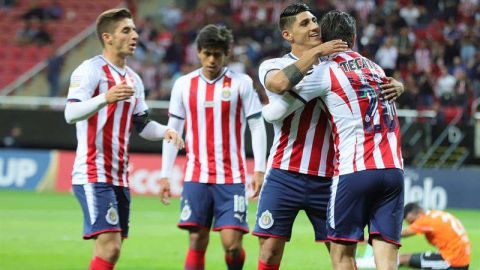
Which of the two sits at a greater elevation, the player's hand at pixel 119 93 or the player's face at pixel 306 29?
the player's face at pixel 306 29

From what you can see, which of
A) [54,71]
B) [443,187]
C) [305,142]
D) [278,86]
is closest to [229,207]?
[305,142]

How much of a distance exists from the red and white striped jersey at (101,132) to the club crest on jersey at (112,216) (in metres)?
0.23

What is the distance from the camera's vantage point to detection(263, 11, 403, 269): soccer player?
6238mm

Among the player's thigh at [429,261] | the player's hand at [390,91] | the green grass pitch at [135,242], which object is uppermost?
the player's hand at [390,91]

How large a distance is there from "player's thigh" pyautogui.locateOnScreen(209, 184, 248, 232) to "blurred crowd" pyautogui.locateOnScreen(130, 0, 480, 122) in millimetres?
11790

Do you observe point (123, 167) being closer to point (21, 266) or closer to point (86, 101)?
point (86, 101)

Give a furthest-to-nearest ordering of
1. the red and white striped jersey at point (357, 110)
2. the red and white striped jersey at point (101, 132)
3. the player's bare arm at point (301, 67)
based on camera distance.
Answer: the red and white striped jersey at point (101, 132)
the red and white striped jersey at point (357, 110)
the player's bare arm at point (301, 67)

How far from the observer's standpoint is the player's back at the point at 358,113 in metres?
6.25

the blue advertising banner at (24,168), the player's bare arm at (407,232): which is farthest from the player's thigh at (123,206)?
the blue advertising banner at (24,168)

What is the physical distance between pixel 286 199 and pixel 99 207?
1.35m

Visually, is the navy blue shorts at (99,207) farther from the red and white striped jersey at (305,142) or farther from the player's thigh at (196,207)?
the red and white striped jersey at (305,142)

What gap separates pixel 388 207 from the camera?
6.28 metres

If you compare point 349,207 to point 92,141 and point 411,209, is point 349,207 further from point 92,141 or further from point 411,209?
point 411,209

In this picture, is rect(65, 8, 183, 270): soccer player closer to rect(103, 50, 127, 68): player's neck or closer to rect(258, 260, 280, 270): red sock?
rect(103, 50, 127, 68): player's neck
